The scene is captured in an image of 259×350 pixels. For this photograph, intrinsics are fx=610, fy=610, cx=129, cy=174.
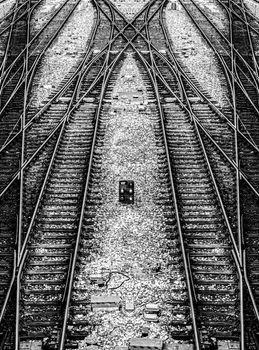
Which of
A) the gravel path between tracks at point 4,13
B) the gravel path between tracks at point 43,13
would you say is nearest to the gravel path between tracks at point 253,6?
the gravel path between tracks at point 43,13

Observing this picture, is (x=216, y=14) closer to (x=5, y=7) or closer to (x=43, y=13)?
(x=43, y=13)

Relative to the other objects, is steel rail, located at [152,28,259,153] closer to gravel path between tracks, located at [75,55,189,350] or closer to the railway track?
the railway track

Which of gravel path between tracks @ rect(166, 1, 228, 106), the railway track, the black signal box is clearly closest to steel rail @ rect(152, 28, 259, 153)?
the railway track

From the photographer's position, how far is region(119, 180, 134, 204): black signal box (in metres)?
11.9

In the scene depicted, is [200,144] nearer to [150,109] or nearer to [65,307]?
[150,109]

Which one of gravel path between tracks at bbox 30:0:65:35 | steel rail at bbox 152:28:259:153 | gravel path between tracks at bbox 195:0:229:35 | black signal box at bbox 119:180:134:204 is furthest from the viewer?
gravel path between tracks at bbox 30:0:65:35

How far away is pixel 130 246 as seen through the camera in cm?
1059

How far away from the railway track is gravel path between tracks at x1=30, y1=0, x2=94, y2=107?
1.93ft

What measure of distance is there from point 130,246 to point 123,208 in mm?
1355

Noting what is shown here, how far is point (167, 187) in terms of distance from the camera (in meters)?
12.3

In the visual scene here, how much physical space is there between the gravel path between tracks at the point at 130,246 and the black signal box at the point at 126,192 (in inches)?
4.3

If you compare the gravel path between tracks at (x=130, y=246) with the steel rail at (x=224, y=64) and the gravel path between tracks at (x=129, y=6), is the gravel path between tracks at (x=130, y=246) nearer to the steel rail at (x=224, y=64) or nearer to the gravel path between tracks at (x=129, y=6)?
the steel rail at (x=224, y=64)

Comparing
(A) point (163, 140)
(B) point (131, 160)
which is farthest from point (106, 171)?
(A) point (163, 140)

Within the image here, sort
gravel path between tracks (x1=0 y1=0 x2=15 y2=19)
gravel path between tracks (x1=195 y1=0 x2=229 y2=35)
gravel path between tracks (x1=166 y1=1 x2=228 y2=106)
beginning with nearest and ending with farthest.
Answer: gravel path between tracks (x1=166 y1=1 x2=228 y2=106), gravel path between tracks (x1=195 y1=0 x2=229 y2=35), gravel path between tracks (x1=0 y1=0 x2=15 y2=19)
